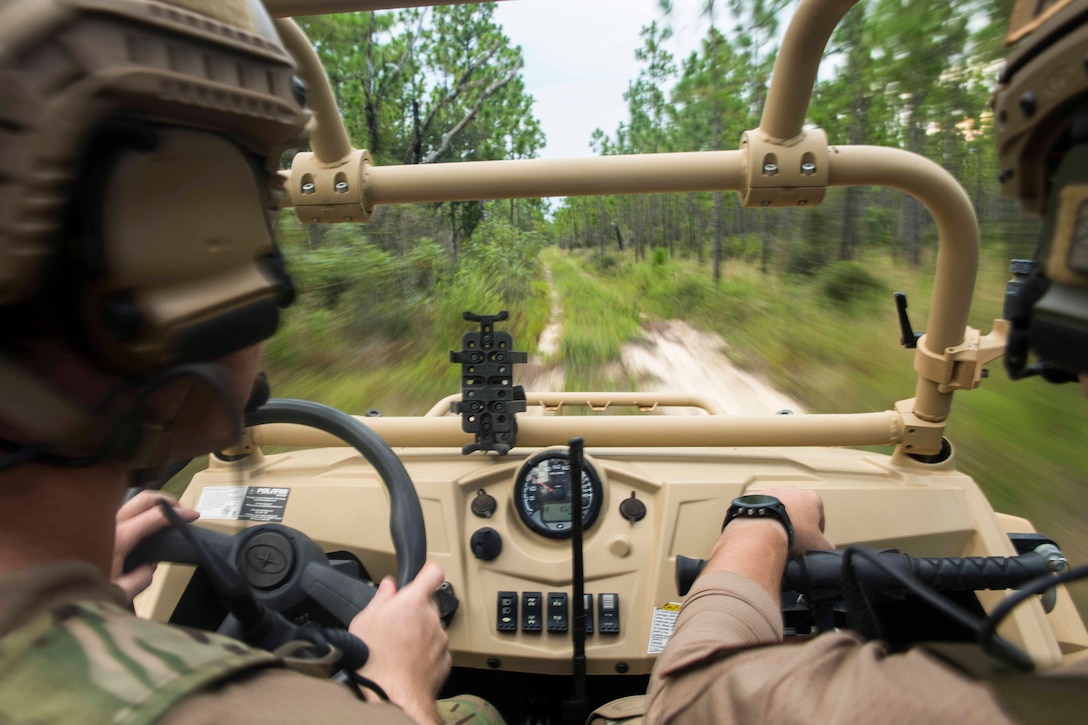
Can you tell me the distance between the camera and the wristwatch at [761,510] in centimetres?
132

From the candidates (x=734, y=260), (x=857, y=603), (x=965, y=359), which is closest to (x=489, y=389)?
(x=857, y=603)

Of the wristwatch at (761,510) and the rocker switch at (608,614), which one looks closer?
the wristwatch at (761,510)

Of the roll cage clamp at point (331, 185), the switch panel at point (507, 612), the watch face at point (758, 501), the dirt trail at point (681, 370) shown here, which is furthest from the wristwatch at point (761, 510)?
the dirt trail at point (681, 370)

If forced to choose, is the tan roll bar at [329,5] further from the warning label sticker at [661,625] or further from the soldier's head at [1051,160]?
the warning label sticker at [661,625]

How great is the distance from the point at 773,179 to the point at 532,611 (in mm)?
1129

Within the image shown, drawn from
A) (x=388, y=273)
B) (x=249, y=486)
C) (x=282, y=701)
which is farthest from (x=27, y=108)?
(x=388, y=273)

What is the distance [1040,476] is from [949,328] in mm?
4126

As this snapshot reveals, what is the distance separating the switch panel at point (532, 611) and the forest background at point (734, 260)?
10.5 ft

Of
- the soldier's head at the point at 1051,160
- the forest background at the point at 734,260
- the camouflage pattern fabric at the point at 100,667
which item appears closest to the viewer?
the camouflage pattern fabric at the point at 100,667

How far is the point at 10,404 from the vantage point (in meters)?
0.60

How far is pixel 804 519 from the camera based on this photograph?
1.42 m

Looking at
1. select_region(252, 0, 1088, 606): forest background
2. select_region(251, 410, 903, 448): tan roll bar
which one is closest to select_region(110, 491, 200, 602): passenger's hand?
select_region(251, 410, 903, 448): tan roll bar

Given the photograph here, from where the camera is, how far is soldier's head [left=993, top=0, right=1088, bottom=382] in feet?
2.04

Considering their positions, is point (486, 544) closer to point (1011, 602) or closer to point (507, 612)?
point (507, 612)
